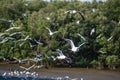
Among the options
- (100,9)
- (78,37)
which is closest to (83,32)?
(78,37)

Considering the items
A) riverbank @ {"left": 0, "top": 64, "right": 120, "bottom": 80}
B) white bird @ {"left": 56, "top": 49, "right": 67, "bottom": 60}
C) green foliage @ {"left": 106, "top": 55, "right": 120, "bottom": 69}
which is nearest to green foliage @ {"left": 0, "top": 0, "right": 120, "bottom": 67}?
green foliage @ {"left": 106, "top": 55, "right": 120, "bottom": 69}

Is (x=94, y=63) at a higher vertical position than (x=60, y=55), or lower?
lower

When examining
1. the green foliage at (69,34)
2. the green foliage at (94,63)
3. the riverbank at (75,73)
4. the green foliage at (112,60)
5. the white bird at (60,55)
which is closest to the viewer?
the riverbank at (75,73)

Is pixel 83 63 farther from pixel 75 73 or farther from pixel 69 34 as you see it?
pixel 75 73

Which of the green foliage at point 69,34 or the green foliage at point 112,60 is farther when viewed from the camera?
the green foliage at point 69,34

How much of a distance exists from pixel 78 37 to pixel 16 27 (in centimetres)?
560

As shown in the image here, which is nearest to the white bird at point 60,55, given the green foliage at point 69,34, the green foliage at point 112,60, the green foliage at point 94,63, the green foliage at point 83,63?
the green foliage at point 69,34

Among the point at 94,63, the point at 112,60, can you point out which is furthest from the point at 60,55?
the point at 112,60

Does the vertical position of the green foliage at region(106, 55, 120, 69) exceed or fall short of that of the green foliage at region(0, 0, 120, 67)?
it falls short

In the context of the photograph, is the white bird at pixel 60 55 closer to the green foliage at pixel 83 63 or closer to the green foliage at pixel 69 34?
the green foliage at pixel 69 34

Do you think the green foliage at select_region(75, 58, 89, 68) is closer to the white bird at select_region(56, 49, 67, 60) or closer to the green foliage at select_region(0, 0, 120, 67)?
the green foliage at select_region(0, 0, 120, 67)

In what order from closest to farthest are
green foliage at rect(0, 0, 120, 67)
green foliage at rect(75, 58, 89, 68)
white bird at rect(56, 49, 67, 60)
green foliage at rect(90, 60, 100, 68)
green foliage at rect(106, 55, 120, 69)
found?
white bird at rect(56, 49, 67, 60), green foliage at rect(106, 55, 120, 69), green foliage at rect(90, 60, 100, 68), green foliage at rect(75, 58, 89, 68), green foliage at rect(0, 0, 120, 67)

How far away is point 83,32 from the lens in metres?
46.9

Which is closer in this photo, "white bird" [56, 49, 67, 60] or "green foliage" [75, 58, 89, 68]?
"white bird" [56, 49, 67, 60]
